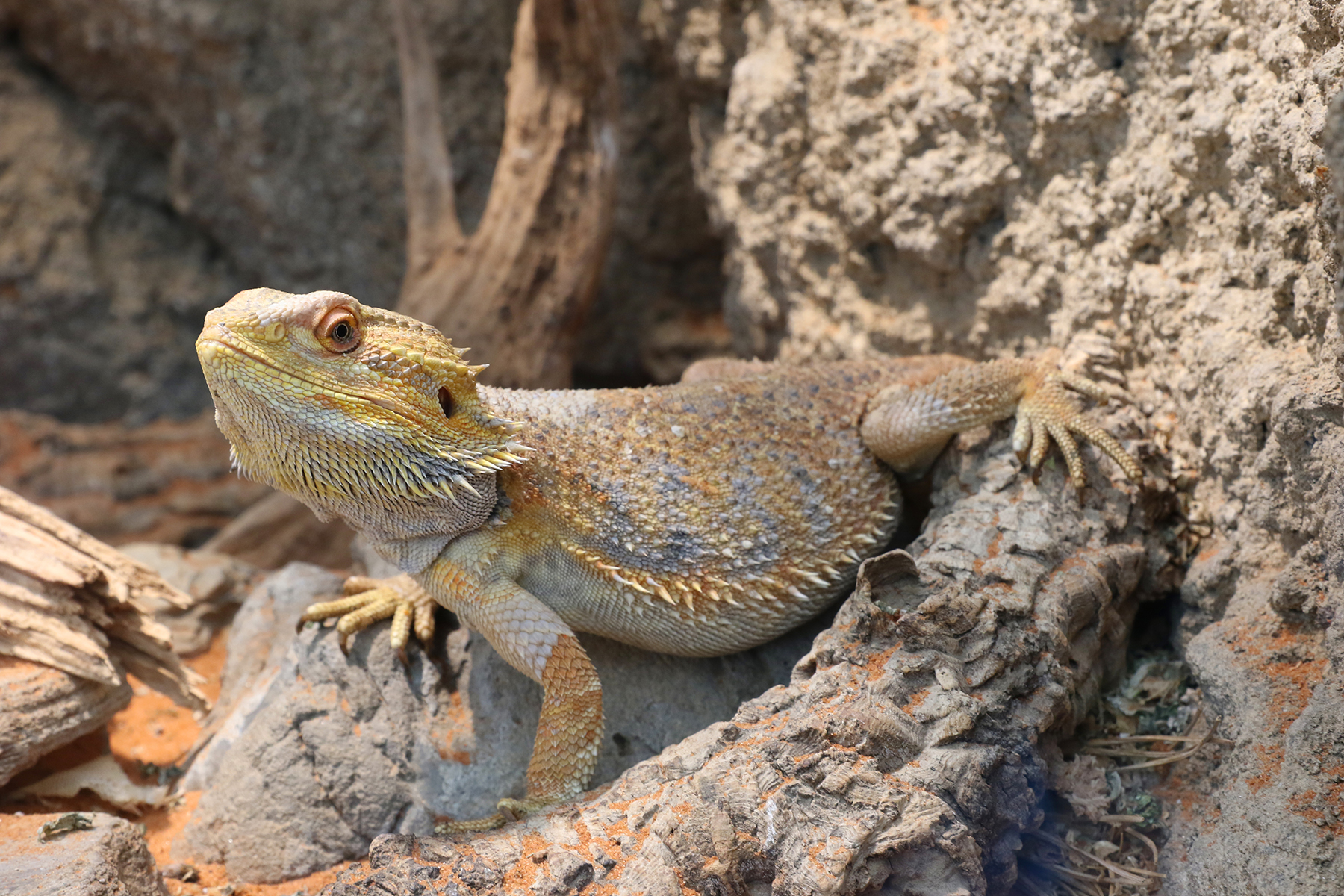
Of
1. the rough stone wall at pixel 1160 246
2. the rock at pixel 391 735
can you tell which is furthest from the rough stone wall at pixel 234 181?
the rock at pixel 391 735

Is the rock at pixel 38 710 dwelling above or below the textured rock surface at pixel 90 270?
below

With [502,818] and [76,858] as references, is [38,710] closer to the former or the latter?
[76,858]

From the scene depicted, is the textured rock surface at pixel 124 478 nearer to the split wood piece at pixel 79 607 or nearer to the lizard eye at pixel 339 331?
the split wood piece at pixel 79 607

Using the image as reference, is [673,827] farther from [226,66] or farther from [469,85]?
[226,66]

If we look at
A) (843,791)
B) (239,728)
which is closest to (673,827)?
(843,791)

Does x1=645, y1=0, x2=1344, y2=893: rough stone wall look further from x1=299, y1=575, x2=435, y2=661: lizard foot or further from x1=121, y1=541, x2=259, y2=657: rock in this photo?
x1=121, y1=541, x2=259, y2=657: rock

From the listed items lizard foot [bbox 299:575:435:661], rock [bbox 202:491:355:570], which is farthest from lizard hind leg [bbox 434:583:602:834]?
rock [bbox 202:491:355:570]
